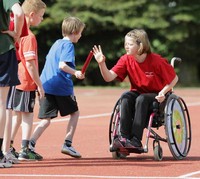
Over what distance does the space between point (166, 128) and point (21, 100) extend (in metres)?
1.64

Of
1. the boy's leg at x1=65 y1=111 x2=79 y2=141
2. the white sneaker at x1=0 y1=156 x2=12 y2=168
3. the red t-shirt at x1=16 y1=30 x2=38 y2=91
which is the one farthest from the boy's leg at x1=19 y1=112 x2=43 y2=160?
the white sneaker at x1=0 y1=156 x2=12 y2=168

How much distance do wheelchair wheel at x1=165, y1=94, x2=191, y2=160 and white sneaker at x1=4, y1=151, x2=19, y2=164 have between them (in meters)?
1.65

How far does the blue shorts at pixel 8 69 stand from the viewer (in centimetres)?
856

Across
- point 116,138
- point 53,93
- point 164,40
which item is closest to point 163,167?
point 116,138

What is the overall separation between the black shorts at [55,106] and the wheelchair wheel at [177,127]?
113 centimetres

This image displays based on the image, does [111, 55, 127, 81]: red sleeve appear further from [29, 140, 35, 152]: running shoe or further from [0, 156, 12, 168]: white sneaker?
[0, 156, 12, 168]: white sneaker

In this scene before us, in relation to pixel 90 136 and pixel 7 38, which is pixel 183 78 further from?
pixel 7 38

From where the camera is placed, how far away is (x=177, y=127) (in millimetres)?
9547

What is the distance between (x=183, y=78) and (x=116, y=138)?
21.3 meters

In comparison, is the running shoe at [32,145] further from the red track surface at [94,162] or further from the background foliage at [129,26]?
the background foliage at [129,26]

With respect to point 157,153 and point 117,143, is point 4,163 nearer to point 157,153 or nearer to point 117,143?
point 117,143

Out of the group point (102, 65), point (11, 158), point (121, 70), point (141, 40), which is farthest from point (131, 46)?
point (11, 158)

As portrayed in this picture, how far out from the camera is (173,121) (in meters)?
9.47

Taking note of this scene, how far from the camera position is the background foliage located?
94.2 feet
